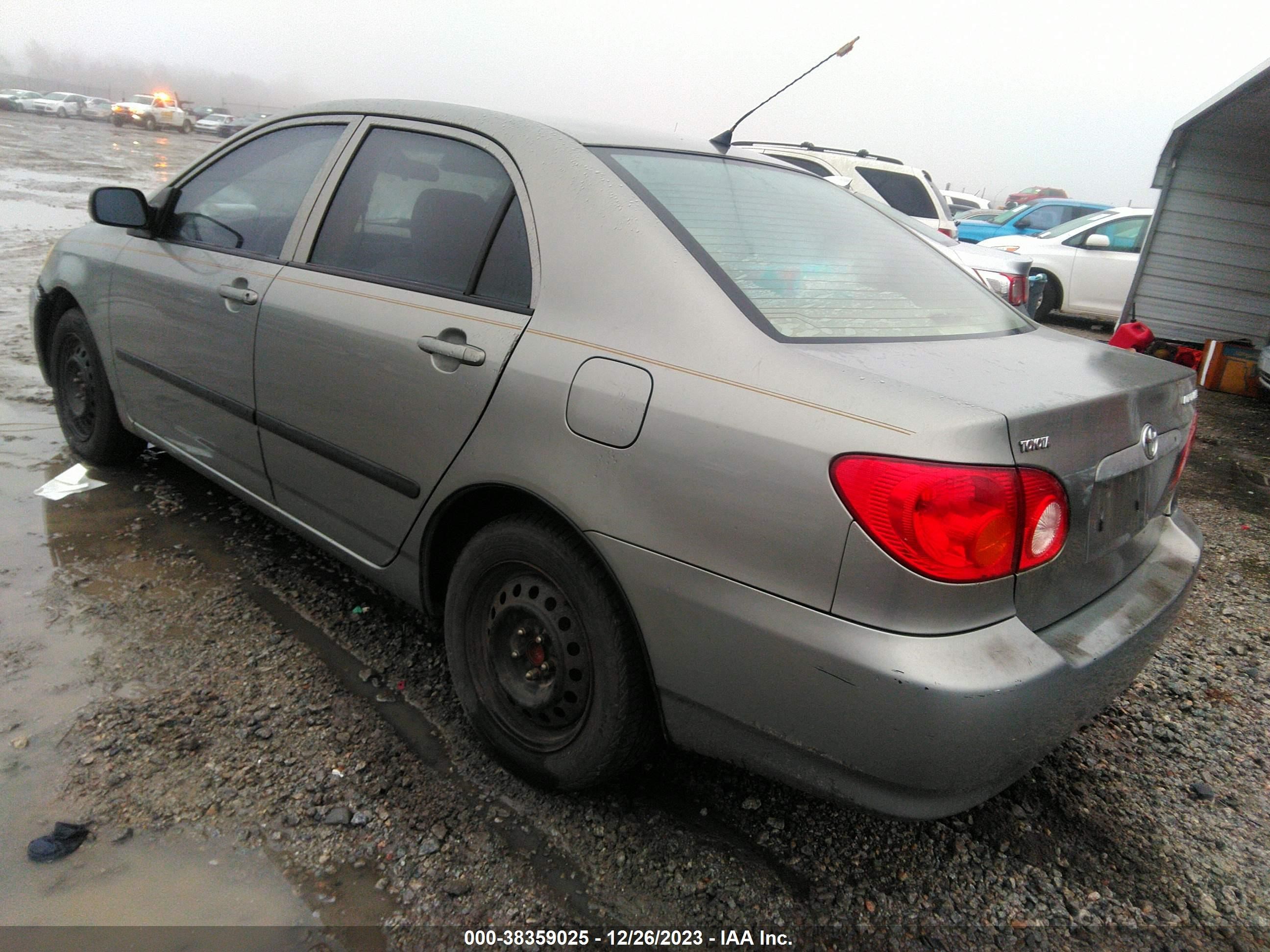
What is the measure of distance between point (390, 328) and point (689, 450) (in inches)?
39.9

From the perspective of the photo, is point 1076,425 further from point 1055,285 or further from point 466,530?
point 1055,285

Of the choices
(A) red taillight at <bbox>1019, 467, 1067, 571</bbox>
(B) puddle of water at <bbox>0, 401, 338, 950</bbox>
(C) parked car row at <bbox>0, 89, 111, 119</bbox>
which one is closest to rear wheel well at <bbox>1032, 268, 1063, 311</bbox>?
(A) red taillight at <bbox>1019, 467, 1067, 571</bbox>

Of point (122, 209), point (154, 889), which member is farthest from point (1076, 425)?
point (122, 209)

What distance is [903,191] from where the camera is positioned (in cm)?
970

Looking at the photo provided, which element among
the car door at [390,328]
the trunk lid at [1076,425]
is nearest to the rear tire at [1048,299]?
the trunk lid at [1076,425]

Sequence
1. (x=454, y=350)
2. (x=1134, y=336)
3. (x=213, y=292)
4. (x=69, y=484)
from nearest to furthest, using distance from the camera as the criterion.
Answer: (x=454, y=350) → (x=213, y=292) → (x=69, y=484) → (x=1134, y=336)

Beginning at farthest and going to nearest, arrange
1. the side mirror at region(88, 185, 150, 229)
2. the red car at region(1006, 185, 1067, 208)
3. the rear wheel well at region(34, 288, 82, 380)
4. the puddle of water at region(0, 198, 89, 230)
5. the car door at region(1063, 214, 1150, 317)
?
1. the red car at region(1006, 185, 1067, 208)
2. the car door at region(1063, 214, 1150, 317)
3. the puddle of water at region(0, 198, 89, 230)
4. the rear wheel well at region(34, 288, 82, 380)
5. the side mirror at region(88, 185, 150, 229)

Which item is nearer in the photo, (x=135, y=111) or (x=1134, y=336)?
(x=1134, y=336)

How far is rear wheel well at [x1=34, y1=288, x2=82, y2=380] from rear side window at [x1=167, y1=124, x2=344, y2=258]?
91 centimetres

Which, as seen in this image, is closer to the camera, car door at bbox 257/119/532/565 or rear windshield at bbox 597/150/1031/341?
rear windshield at bbox 597/150/1031/341

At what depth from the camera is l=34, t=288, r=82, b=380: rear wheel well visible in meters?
3.84

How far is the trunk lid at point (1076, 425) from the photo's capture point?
64.4 inches

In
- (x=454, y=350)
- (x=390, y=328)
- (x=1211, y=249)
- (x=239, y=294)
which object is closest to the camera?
(x=454, y=350)

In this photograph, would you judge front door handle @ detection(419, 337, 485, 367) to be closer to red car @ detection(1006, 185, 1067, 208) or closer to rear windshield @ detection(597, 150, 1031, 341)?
rear windshield @ detection(597, 150, 1031, 341)
